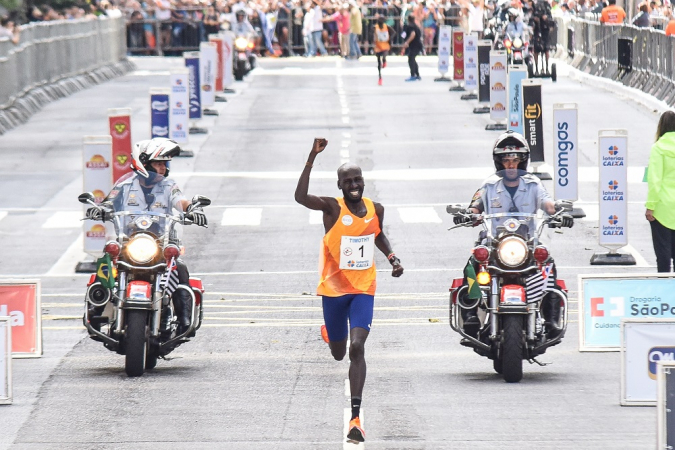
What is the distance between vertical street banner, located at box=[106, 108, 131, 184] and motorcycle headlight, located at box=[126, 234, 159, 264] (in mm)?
7729

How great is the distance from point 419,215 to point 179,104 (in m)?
9.46

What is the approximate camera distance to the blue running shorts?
11.0 metres

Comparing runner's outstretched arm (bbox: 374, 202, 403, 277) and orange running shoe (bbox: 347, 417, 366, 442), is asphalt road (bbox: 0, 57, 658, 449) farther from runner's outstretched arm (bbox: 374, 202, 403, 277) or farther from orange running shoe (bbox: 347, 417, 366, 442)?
runner's outstretched arm (bbox: 374, 202, 403, 277)

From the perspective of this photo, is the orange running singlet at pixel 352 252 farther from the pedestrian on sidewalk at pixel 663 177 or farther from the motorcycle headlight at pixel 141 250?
the pedestrian on sidewalk at pixel 663 177

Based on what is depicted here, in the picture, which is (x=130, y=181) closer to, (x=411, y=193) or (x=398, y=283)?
(x=398, y=283)

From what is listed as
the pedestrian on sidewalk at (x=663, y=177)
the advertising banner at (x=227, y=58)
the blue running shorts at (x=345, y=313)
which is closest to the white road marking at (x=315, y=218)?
the pedestrian on sidewalk at (x=663, y=177)

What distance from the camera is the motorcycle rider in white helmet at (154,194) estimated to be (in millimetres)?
13438

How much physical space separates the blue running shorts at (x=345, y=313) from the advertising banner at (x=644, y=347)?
181 centimetres

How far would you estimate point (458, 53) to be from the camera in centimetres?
4512

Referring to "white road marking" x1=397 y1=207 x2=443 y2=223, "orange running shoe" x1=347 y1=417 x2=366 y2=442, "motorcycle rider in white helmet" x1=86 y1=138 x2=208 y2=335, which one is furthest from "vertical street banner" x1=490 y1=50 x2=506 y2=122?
"orange running shoe" x1=347 y1=417 x2=366 y2=442

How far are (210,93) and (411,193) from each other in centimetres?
1412

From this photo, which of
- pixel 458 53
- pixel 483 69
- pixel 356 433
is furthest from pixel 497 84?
pixel 356 433

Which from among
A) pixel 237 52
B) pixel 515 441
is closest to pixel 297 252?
pixel 515 441

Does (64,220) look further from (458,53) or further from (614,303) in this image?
(458,53)
